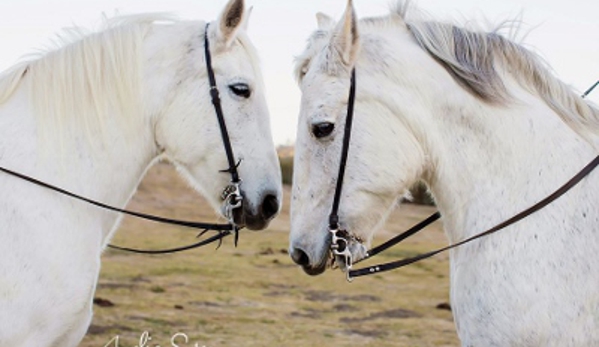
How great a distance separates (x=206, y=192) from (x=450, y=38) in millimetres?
1744

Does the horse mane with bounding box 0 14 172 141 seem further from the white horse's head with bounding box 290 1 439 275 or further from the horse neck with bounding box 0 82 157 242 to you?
the white horse's head with bounding box 290 1 439 275

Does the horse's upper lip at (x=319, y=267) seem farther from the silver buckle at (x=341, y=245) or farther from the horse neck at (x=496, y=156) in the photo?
the horse neck at (x=496, y=156)

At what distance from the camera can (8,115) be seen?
4156 millimetres

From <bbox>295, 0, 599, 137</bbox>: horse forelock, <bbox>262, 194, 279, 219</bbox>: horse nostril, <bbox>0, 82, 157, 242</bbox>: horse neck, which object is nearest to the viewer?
<bbox>295, 0, 599, 137</bbox>: horse forelock

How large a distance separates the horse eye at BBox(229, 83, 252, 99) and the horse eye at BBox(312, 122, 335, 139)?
1057 mm

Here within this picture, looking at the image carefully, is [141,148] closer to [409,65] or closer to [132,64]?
[132,64]

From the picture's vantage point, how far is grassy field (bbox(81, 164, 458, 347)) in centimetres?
1087

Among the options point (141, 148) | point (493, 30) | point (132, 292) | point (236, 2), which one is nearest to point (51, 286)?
point (141, 148)

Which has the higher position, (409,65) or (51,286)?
(409,65)

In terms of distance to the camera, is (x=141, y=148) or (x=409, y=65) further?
(x=141, y=148)

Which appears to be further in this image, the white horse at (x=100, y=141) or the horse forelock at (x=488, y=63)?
the white horse at (x=100, y=141)

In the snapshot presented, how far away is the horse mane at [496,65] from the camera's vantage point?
3.52 meters

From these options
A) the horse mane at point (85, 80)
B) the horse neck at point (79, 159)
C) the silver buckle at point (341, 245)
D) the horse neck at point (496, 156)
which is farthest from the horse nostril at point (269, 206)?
the horse neck at point (496, 156)

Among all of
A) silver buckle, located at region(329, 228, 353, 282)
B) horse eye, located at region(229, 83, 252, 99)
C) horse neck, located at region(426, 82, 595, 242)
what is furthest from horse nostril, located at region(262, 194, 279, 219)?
horse neck, located at region(426, 82, 595, 242)
